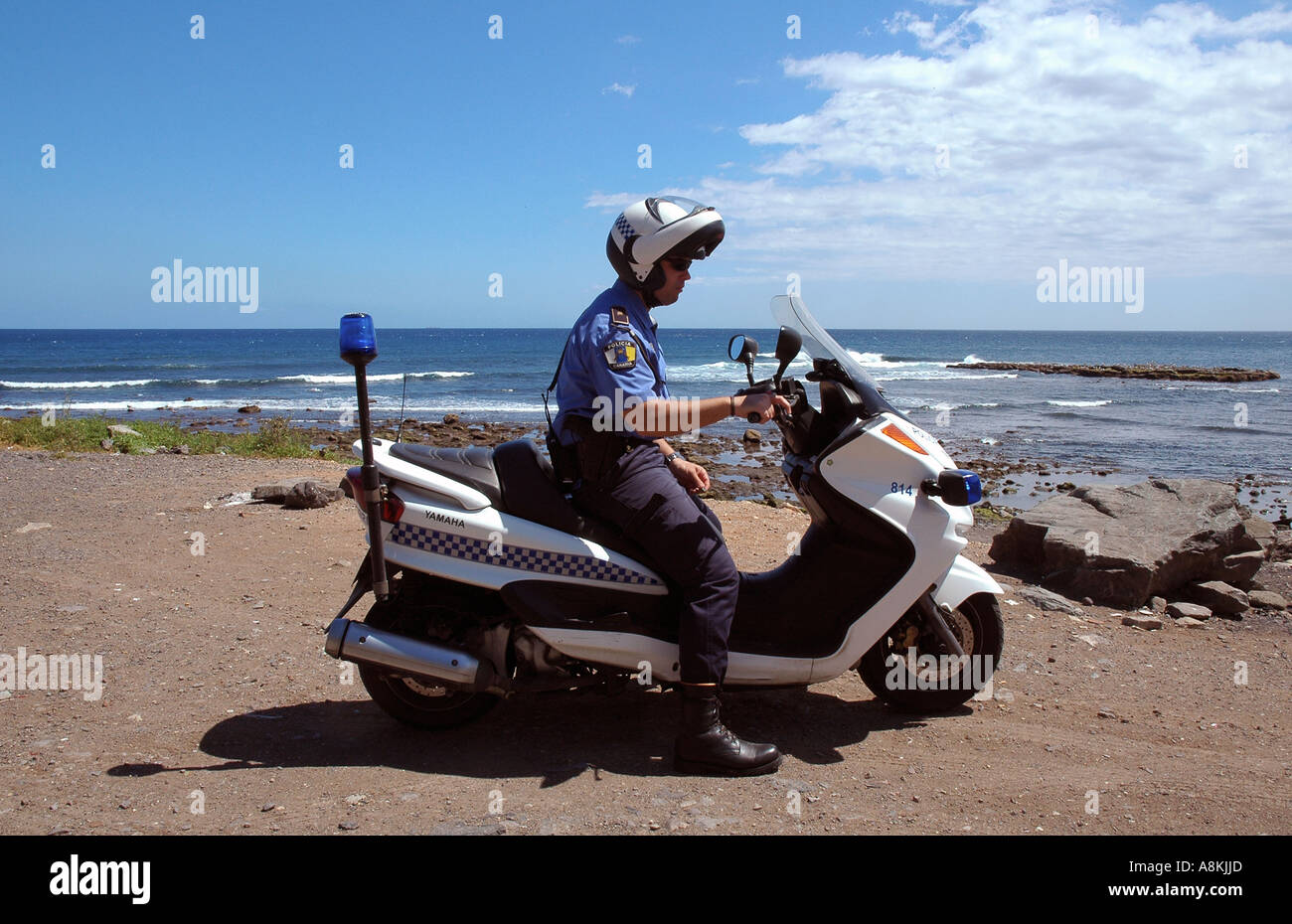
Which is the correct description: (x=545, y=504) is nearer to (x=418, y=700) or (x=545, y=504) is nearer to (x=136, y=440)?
(x=418, y=700)

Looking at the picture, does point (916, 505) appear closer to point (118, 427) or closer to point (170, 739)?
point (170, 739)

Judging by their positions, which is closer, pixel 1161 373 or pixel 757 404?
pixel 757 404

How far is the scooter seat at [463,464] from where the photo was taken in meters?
3.70

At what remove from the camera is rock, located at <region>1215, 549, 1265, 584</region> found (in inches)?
268

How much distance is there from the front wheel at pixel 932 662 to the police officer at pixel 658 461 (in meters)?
0.79

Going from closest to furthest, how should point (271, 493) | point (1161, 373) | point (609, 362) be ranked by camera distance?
point (609, 362) → point (271, 493) → point (1161, 373)

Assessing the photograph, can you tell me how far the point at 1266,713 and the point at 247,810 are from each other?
176 inches

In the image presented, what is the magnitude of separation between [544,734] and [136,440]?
11.8 meters

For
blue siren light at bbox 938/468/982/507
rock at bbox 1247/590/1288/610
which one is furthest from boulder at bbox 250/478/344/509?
rock at bbox 1247/590/1288/610

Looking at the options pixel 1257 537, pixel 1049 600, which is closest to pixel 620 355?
pixel 1049 600

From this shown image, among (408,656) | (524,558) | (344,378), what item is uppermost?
(344,378)

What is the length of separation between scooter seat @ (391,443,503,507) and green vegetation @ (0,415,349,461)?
376 inches

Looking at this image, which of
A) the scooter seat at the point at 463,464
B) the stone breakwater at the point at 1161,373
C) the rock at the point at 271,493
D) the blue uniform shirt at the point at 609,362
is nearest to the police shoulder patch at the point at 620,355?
the blue uniform shirt at the point at 609,362

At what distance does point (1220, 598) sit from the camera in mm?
6484
